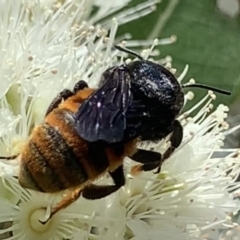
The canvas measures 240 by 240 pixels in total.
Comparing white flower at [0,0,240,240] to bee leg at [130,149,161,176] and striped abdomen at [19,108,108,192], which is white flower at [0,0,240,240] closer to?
bee leg at [130,149,161,176]

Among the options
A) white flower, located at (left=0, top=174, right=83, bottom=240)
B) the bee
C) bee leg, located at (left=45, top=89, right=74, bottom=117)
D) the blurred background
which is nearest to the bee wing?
the bee

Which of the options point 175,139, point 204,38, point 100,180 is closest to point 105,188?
point 100,180

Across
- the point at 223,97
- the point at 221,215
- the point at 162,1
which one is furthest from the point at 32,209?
the point at 162,1

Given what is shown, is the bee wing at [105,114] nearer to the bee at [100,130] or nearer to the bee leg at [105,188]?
the bee at [100,130]

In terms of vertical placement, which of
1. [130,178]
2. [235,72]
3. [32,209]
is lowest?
[32,209]

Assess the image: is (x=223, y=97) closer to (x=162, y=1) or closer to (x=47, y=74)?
(x=162, y=1)
